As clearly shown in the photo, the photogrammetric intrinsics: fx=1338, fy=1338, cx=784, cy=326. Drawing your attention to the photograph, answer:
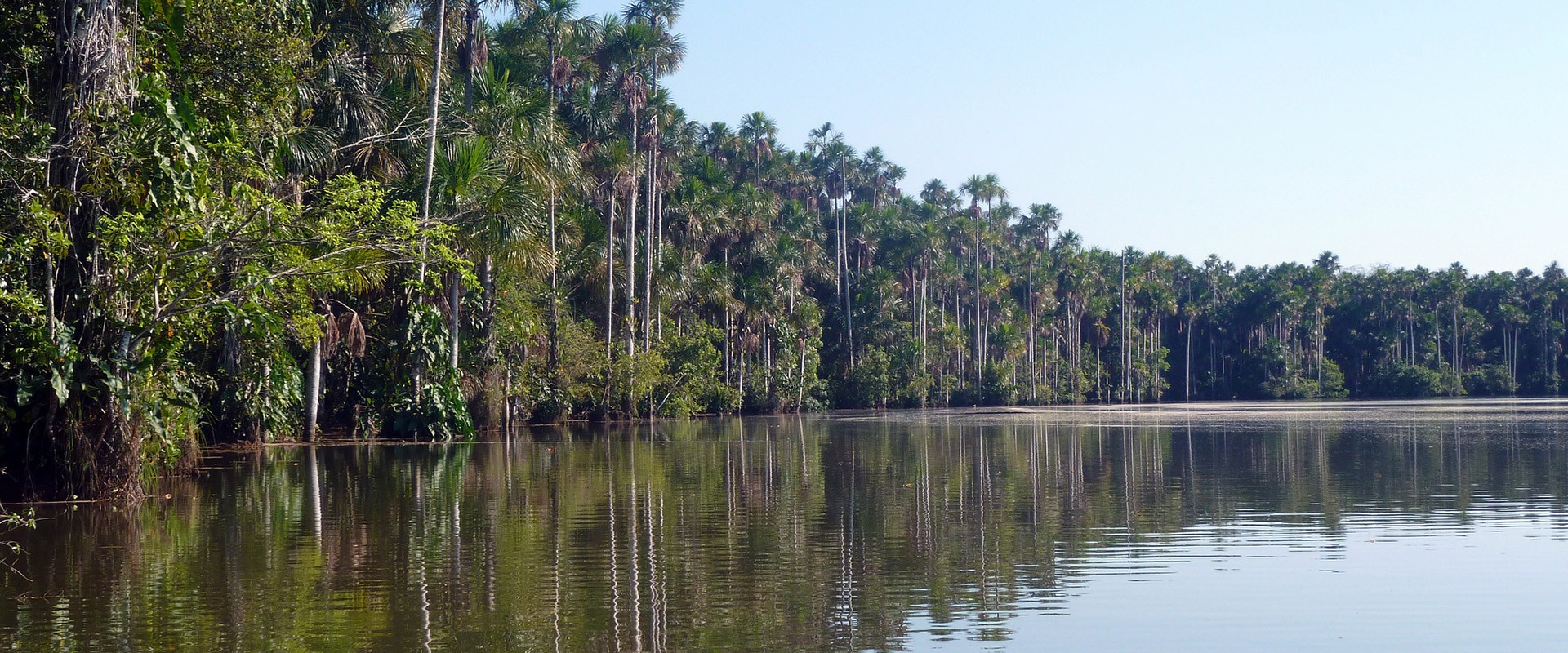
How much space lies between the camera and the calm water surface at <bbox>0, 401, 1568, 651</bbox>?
26.8ft

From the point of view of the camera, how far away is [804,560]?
11148 mm

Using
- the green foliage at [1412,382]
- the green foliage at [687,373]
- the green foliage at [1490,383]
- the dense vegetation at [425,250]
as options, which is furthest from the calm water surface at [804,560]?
the green foliage at [1490,383]

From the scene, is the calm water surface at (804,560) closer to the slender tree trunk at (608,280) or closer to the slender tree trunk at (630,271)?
the slender tree trunk at (608,280)

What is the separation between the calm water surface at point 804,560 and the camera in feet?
26.8

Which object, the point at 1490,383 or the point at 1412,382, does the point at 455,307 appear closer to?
the point at 1412,382

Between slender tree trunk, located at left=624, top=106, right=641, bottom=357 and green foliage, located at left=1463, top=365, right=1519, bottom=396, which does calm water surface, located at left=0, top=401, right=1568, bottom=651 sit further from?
green foliage, located at left=1463, top=365, right=1519, bottom=396


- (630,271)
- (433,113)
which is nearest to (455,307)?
(433,113)

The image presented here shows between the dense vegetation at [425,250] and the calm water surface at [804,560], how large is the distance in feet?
7.44

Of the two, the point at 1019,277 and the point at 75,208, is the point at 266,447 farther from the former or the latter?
the point at 1019,277

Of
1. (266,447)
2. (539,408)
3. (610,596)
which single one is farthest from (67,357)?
(539,408)

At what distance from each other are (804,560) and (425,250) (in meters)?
9.33

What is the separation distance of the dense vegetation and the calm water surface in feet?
7.44

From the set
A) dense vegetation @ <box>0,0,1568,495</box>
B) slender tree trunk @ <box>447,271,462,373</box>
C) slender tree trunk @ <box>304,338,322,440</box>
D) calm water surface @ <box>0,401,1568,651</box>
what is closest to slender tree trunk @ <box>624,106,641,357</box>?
dense vegetation @ <box>0,0,1568,495</box>

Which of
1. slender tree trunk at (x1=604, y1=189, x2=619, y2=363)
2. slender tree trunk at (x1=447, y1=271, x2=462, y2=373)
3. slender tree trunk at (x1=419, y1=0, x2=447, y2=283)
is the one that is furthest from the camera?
slender tree trunk at (x1=604, y1=189, x2=619, y2=363)
